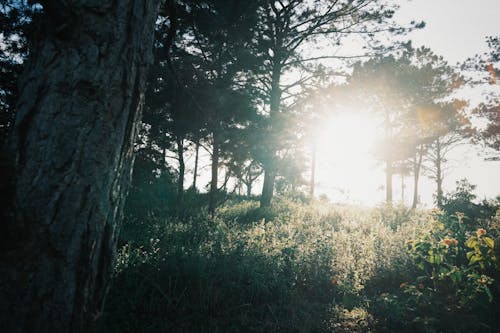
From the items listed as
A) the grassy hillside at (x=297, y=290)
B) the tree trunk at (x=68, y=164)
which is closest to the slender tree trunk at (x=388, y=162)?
the grassy hillside at (x=297, y=290)

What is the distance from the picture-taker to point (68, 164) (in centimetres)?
106

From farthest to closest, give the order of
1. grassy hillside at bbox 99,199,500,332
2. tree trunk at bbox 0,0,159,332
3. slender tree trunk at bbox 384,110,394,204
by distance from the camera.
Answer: slender tree trunk at bbox 384,110,394,204 < grassy hillside at bbox 99,199,500,332 < tree trunk at bbox 0,0,159,332

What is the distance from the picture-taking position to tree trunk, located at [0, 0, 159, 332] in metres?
1.00

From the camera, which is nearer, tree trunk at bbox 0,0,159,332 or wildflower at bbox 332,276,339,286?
tree trunk at bbox 0,0,159,332

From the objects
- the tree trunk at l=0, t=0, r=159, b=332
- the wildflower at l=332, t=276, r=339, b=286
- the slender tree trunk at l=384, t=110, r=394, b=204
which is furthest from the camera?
the slender tree trunk at l=384, t=110, r=394, b=204

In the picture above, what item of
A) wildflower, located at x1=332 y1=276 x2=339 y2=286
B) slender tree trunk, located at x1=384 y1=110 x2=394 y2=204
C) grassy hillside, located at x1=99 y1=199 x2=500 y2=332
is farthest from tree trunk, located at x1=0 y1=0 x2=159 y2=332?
slender tree trunk, located at x1=384 y1=110 x2=394 y2=204

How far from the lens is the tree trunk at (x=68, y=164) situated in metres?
1.00

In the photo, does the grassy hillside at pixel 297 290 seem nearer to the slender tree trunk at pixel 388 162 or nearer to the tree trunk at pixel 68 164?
the tree trunk at pixel 68 164

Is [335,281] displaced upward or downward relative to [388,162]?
downward

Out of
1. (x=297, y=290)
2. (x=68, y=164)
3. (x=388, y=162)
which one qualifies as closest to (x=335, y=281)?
(x=297, y=290)

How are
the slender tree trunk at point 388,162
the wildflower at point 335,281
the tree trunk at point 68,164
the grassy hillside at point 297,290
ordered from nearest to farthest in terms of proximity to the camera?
the tree trunk at point 68,164, the grassy hillside at point 297,290, the wildflower at point 335,281, the slender tree trunk at point 388,162

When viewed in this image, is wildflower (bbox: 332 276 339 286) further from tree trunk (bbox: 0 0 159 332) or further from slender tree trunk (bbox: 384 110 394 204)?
slender tree trunk (bbox: 384 110 394 204)

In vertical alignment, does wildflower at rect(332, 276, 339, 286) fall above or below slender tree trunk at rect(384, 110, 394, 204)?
below

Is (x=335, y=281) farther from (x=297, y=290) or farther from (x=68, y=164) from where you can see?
(x=68, y=164)
